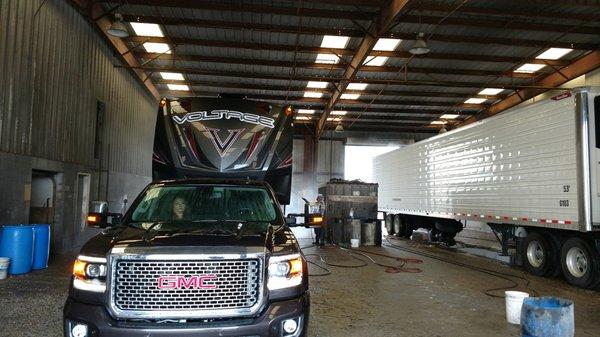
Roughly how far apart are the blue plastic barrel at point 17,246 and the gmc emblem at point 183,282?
260 inches

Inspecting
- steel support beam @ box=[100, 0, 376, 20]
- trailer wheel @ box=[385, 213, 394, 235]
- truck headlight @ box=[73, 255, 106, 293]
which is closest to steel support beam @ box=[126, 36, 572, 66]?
steel support beam @ box=[100, 0, 376, 20]

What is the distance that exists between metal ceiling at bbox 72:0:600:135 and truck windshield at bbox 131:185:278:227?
881cm

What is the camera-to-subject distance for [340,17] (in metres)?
13.7

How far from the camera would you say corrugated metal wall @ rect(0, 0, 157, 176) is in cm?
909

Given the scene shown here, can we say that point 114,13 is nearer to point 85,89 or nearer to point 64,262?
point 85,89

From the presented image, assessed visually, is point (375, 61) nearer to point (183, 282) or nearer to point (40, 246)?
point (40, 246)

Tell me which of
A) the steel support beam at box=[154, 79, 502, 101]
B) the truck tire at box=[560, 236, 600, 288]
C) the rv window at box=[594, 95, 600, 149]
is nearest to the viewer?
the rv window at box=[594, 95, 600, 149]

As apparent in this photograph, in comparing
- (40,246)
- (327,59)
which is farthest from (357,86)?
(40,246)

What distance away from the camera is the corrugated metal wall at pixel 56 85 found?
9.09 m

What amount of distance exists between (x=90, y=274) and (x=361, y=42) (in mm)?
13899

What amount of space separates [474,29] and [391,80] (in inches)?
165

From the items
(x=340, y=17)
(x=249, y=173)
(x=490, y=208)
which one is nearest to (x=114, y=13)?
(x=340, y=17)

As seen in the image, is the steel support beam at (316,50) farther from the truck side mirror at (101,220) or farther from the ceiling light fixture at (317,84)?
the truck side mirror at (101,220)

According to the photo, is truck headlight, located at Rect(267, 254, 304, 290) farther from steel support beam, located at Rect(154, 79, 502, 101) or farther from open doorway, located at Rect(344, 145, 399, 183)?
open doorway, located at Rect(344, 145, 399, 183)
